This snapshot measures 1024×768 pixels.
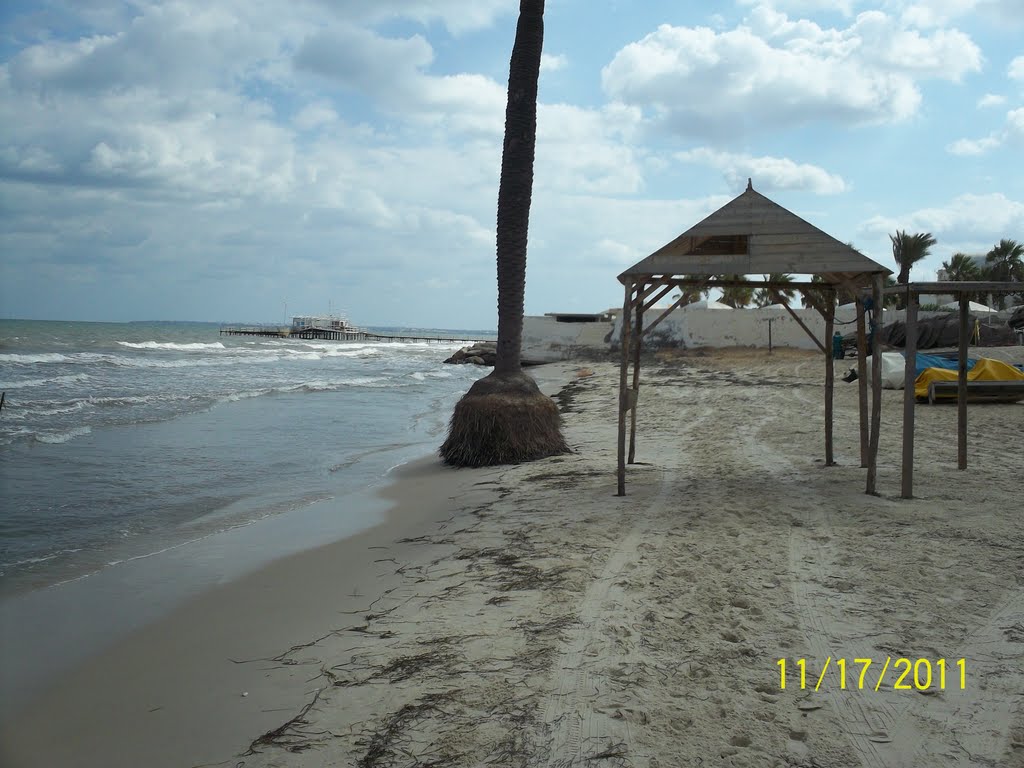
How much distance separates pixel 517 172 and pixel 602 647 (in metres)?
8.90

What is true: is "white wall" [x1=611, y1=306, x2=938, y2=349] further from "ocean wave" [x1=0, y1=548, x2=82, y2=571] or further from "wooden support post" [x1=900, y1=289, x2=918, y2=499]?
"ocean wave" [x1=0, y1=548, x2=82, y2=571]

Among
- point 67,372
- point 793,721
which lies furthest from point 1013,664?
point 67,372

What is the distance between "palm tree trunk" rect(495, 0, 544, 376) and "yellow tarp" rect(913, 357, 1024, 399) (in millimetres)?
9143

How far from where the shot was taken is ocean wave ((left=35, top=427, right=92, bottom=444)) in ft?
41.8

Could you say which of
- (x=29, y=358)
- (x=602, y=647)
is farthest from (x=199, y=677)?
(x=29, y=358)

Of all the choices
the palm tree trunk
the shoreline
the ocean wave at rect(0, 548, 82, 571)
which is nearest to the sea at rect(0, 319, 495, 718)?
the ocean wave at rect(0, 548, 82, 571)

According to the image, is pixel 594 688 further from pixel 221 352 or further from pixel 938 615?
pixel 221 352

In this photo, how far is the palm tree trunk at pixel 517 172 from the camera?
38.1ft

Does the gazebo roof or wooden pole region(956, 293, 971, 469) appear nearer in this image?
the gazebo roof

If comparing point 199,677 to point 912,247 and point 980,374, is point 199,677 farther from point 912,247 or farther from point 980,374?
point 912,247

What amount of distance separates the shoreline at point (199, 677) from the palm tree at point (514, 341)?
4179mm

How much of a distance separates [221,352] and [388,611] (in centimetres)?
5205

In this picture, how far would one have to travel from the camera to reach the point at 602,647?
13.5ft

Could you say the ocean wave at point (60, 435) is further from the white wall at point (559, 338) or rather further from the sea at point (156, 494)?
the white wall at point (559, 338)
